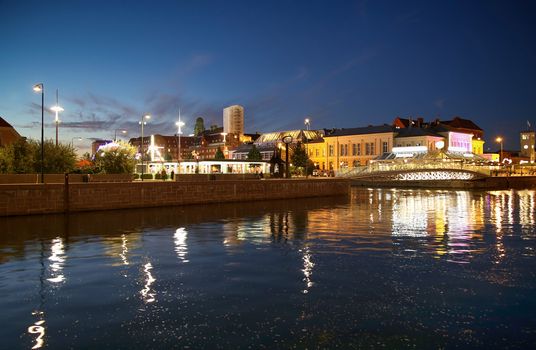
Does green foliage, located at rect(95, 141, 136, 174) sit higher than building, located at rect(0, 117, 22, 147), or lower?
lower

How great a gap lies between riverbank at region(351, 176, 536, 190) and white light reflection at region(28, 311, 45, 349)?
80.2m

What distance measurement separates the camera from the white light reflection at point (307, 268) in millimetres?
13311

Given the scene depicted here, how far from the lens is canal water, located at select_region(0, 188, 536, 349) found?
9.51 meters

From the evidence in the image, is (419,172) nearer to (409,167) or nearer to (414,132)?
(409,167)

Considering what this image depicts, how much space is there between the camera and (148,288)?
1309 centimetres

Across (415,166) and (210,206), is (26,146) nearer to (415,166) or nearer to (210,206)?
(210,206)

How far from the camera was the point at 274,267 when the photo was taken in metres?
15.8

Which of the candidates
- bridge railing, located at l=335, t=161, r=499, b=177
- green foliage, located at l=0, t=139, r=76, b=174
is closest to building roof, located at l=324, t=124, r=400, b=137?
bridge railing, located at l=335, t=161, r=499, b=177

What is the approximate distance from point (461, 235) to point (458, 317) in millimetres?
14276

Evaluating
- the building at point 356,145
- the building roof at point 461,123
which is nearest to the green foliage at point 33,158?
the building at point 356,145

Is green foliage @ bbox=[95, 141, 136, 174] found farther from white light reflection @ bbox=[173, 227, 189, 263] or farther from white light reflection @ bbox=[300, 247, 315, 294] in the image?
white light reflection @ bbox=[300, 247, 315, 294]

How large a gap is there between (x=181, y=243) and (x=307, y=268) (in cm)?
754

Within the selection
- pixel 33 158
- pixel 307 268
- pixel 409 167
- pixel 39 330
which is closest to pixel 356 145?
pixel 409 167

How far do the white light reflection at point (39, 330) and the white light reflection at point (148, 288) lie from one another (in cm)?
237
